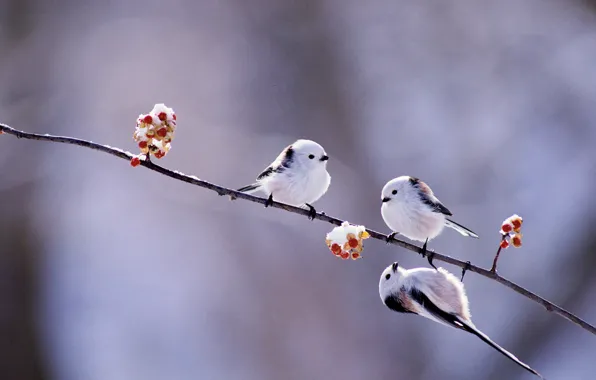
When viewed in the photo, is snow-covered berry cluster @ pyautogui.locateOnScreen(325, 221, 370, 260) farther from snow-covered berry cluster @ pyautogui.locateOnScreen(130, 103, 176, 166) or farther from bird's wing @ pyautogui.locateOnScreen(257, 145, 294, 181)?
bird's wing @ pyautogui.locateOnScreen(257, 145, 294, 181)

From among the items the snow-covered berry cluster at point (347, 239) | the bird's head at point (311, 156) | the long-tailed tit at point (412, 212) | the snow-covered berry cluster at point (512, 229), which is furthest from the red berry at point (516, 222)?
the bird's head at point (311, 156)

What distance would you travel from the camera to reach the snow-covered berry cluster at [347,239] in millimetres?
891

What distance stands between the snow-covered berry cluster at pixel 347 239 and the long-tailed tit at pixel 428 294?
0.38m

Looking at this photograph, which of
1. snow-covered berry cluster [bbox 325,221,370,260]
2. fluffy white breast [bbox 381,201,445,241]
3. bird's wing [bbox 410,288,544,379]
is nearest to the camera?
snow-covered berry cluster [bbox 325,221,370,260]

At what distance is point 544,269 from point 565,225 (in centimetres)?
22

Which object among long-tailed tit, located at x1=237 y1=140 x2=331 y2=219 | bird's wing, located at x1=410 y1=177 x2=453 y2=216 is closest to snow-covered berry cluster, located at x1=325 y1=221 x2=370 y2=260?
long-tailed tit, located at x1=237 y1=140 x2=331 y2=219

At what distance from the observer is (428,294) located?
138cm

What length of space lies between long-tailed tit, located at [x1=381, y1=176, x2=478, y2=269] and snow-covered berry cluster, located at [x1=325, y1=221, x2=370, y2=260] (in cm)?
41

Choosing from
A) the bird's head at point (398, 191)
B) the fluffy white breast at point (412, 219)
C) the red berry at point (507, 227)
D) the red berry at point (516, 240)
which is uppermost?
the bird's head at point (398, 191)

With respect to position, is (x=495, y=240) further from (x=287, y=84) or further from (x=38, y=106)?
(x=38, y=106)

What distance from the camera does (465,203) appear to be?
304cm

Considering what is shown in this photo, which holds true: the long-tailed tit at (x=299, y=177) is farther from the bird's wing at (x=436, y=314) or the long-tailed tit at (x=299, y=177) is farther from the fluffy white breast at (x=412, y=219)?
the bird's wing at (x=436, y=314)

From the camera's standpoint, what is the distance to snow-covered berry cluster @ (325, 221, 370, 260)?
89 centimetres

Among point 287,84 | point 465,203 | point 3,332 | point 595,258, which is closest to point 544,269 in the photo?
point 595,258
